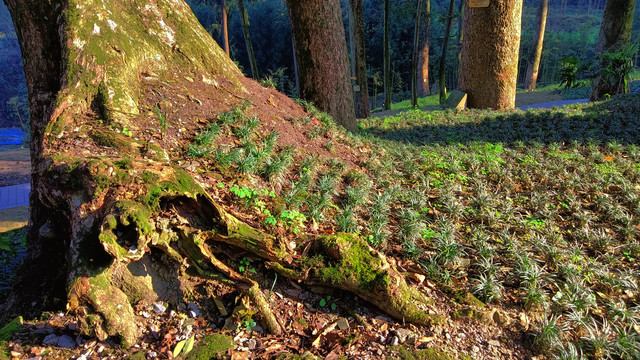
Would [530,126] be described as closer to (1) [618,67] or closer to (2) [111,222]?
(1) [618,67]

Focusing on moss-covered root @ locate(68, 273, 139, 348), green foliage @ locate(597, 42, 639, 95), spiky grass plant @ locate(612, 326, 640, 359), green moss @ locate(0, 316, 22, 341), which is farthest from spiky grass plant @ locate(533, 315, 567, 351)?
green foliage @ locate(597, 42, 639, 95)

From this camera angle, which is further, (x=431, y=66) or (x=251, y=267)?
(x=431, y=66)

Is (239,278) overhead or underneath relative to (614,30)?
underneath

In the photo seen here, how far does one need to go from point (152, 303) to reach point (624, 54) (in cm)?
1269

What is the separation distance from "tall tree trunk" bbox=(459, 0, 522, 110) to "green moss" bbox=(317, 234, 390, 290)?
898 centimetres

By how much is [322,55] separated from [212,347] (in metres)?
5.36

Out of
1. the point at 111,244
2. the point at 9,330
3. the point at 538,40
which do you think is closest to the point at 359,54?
the point at 111,244

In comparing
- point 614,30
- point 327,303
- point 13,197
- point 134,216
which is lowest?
point 13,197

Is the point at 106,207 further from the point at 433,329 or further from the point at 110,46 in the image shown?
the point at 433,329

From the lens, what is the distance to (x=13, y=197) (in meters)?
9.86

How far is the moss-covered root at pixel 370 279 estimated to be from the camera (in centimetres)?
247

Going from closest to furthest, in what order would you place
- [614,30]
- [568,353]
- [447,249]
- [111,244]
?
[111,244] < [568,353] < [447,249] < [614,30]

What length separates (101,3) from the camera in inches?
142

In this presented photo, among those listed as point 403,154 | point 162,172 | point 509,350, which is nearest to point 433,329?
point 509,350
